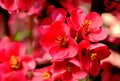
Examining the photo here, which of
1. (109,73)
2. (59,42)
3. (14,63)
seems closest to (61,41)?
(59,42)

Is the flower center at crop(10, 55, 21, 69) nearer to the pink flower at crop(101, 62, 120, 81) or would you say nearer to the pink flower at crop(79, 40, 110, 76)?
the pink flower at crop(79, 40, 110, 76)

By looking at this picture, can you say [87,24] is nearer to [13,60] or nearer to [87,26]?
[87,26]

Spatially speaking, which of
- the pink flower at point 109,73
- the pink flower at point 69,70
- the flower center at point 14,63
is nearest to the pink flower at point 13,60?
the flower center at point 14,63

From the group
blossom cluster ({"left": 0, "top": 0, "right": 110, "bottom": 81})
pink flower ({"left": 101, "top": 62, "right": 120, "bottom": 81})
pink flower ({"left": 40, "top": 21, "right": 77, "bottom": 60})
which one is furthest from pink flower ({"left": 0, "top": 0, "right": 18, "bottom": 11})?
pink flower ({"left": 101, "top": 62, "right": 120, "bottom": 81})

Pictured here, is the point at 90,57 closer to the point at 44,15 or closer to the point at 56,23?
the point at 56,23

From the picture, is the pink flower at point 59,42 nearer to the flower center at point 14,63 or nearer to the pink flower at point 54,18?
the pink flower at point 54,18

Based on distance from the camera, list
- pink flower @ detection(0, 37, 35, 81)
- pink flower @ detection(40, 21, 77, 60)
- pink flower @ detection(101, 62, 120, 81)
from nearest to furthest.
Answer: pink flower @ detection(40, 21, 77, 60)
pink flower @ detection(0, 37, 35, 81)
pink flower @ detection(101, 62, 120, 81)

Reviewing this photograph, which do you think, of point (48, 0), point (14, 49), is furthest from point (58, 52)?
point (48, 0)
